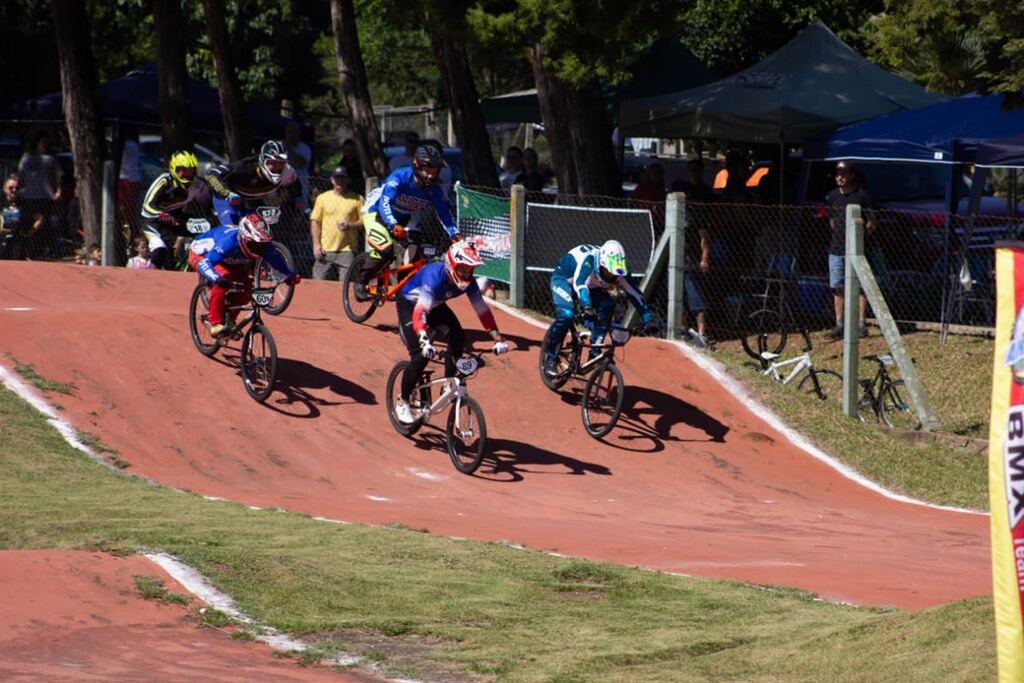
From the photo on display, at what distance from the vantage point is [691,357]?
17.5 m

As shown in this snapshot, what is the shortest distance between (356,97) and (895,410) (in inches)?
466

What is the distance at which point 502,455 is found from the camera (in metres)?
14.5

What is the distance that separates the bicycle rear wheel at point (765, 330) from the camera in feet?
63.2

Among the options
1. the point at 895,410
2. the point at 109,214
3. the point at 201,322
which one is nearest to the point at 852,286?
the point at 895,410

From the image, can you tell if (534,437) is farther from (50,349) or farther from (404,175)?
(50,349)

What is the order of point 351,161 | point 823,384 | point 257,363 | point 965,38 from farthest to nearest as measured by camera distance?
point 351,161 < point 823,384 < point 965,38 < point 257,363

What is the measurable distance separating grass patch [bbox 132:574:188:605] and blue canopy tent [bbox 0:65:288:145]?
60.7 ft

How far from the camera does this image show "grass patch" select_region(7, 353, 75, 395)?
14.5 meters

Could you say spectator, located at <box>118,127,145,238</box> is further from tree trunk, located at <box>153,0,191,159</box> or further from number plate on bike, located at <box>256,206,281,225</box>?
number plate on bike, located at <box>256,206,281,225</box>

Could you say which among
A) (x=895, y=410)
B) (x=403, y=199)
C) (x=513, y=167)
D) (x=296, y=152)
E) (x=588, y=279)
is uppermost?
(x=296, y=152)

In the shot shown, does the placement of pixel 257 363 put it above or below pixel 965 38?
below

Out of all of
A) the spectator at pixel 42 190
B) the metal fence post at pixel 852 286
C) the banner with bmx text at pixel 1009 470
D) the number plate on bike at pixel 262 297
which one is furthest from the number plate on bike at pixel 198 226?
the banner with bmx text at pixel 1009 470

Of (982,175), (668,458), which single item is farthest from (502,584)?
(982,175)

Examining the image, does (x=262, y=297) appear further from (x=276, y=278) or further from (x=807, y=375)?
(x=807, y=375)
